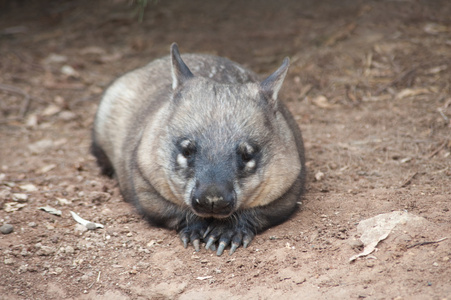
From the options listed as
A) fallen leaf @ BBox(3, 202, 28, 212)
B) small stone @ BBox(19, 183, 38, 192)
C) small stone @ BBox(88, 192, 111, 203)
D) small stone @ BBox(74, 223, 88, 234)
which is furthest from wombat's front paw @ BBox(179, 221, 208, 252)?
small stone @ BBox(19, 183, 38, 192)

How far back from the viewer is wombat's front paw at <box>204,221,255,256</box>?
4461mm

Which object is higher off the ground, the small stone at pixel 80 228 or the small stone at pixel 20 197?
the small stone at pixel 80 228

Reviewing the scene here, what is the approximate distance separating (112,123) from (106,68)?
303cm

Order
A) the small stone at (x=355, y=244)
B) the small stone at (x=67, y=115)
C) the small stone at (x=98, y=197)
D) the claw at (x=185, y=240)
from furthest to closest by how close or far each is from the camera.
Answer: the small stone at (x=67, y=115) → the small stone at (x=98, y=197) → the claw at (x=185, y=240) → the small stone at (x=355, y=244)

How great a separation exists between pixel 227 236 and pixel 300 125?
291 cm

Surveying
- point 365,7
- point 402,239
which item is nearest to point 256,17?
point 365,7

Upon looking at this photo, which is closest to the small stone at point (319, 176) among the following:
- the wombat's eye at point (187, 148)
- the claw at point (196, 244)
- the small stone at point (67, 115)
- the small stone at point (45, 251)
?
the claw at point (196, 244)

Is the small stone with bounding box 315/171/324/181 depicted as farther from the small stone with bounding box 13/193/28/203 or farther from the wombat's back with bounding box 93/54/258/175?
the small stone with bounding box 13/193/28/203

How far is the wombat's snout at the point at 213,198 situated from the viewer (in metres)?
3.99

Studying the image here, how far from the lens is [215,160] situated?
13.6ft

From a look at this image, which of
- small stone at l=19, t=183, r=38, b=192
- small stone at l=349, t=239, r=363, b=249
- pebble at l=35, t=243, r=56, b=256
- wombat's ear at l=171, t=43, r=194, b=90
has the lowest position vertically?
small stone at l=19, t=183, r=38, b=192

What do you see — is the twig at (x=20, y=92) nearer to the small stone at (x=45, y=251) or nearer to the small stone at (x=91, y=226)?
the small stone at (x=91, y=226)

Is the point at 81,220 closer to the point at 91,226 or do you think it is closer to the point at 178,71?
the point at 91,226

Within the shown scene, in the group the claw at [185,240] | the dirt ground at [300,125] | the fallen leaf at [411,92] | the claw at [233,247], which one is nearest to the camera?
the dirt ground at [300,125]
